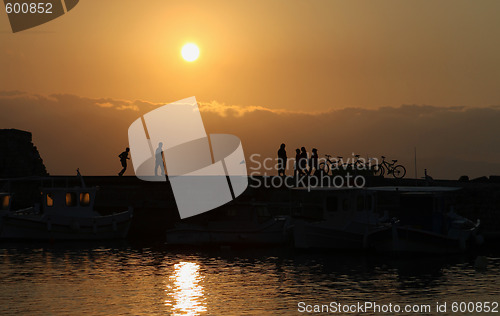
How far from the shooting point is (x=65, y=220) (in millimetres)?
46688

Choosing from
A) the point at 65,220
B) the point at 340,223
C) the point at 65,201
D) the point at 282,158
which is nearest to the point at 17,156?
the point at 65,201

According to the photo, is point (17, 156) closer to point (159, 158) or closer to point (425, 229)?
point (159, 158)

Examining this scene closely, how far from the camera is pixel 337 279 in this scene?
101ft

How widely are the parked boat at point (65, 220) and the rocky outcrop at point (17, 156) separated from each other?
18.8 m

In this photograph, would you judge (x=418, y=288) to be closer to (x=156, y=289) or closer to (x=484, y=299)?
(x=484, y=299)

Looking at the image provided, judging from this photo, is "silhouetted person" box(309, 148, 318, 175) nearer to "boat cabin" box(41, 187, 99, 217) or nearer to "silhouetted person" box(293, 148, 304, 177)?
"silhouetted person" box(293, 148, 304, 177)

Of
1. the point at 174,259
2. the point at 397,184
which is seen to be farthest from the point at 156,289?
the point at 397,184

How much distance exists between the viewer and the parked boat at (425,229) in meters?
37.0

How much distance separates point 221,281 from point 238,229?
10.8 meters

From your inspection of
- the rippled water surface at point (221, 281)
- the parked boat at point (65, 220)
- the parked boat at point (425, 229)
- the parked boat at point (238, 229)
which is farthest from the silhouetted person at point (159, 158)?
the parked boat at point (425, 229)

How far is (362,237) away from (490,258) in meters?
5.97

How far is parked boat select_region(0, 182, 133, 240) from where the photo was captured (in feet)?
152

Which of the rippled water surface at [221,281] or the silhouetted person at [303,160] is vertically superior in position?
the silhouetted person at [303,160]

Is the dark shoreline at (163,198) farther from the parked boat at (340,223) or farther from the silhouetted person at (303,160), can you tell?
the parked boat at (340,223)
